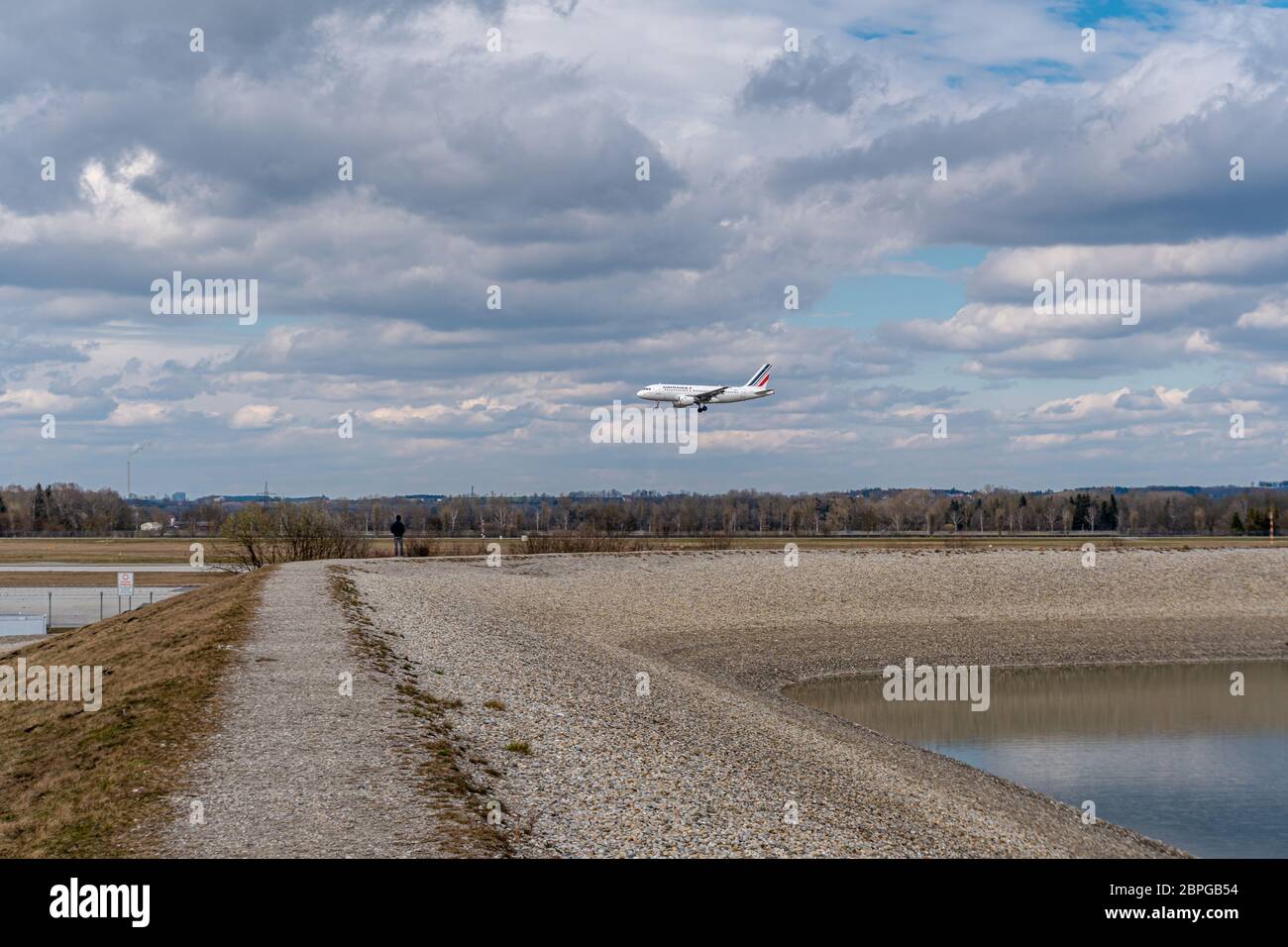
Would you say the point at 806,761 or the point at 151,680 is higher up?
the point at 151,680

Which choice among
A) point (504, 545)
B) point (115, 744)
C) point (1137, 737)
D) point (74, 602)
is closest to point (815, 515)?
point (504, 545)

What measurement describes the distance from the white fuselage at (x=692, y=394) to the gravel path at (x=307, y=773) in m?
45.9

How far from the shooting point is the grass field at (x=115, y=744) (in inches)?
486

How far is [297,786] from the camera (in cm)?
1337

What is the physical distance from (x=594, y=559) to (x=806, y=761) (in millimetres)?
36997

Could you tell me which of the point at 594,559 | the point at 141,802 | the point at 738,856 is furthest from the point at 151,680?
the point at 594,559

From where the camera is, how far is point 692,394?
225 feet

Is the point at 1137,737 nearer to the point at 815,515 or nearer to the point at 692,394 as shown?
the point at 692,394

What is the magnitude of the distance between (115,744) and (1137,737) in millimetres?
23814

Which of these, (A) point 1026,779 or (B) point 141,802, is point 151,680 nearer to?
(B) point 141,802

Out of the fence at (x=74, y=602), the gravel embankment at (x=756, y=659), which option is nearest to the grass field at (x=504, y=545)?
the fence at (x=74, y=602)

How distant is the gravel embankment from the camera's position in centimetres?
1531
